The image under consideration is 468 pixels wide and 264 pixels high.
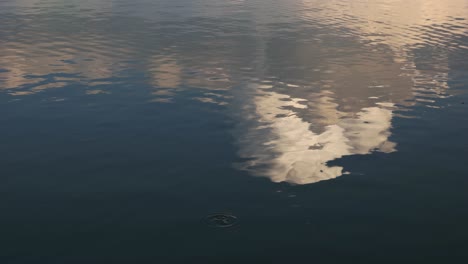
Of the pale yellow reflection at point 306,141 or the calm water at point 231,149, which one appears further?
the pale yellow reflection at point 306,141

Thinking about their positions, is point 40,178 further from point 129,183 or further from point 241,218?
point 241,218

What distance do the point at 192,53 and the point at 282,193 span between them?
55.5 feet

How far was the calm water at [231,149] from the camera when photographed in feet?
38.8

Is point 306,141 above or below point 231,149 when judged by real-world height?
below

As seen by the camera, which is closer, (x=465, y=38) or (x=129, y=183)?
(x=129, y=183)

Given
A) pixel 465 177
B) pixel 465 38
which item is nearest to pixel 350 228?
pixel 465 177

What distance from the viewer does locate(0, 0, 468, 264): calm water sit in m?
11.8

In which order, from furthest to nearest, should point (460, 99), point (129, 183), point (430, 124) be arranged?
point (460, 99), point (430, 124), point (129, 183)

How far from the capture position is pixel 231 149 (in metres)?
16.8

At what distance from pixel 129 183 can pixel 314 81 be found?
1213cm

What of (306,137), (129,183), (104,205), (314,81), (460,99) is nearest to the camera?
(104,205)

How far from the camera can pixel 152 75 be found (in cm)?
2503

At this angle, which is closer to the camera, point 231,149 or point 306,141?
point 231,149

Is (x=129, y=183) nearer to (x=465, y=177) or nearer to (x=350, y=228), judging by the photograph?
(x=350, y=228)
